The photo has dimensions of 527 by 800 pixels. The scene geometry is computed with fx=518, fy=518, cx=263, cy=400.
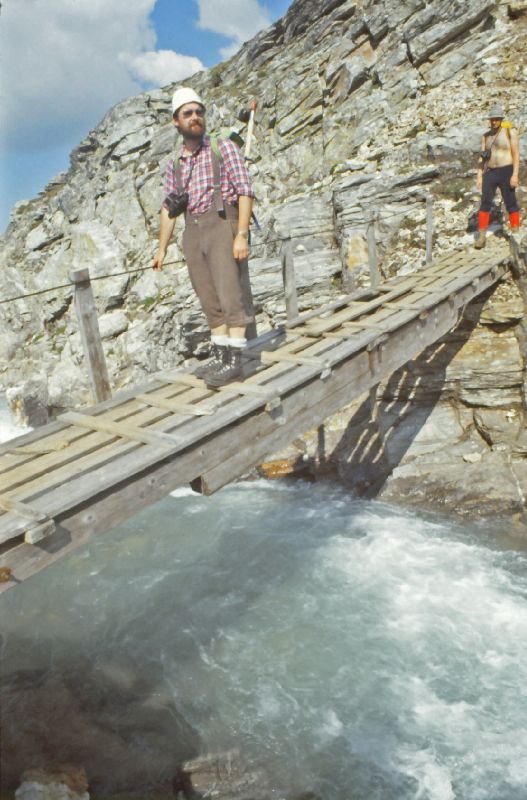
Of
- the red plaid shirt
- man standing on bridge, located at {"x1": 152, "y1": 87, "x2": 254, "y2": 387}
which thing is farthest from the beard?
the red plaid shirt

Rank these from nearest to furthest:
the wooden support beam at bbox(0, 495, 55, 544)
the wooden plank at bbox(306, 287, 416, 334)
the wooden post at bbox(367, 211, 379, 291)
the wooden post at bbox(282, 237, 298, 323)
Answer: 1. the wooden support beam at bbox(0, 495, 55, 544)
2. the wooden plank at bbox(306, 287, 416, 334)
3. the wooden post at bbox(282, 237, 298, 323)
4. the wooden post at bbox(367, 211, 379, 291)

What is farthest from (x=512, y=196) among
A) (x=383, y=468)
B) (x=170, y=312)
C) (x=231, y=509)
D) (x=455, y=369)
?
(x=170, y=312)

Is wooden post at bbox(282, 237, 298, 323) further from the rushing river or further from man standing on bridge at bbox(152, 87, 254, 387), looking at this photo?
the rushing river

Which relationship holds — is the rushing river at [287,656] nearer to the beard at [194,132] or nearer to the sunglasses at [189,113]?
the beard at [194,132]

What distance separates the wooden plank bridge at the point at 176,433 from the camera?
390 centimetres

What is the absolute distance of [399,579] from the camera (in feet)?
30.9

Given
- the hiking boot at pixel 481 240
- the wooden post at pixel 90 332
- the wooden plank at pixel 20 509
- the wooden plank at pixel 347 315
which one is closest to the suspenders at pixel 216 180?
the wooden post at pixel 90 332

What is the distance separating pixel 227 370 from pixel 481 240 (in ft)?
36.7

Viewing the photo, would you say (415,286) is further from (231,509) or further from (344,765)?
(344,765)

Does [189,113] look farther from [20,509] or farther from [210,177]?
[20,509]

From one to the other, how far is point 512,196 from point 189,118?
445 inches

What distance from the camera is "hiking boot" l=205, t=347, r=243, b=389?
6.02 meters

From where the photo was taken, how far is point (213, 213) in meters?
5.48

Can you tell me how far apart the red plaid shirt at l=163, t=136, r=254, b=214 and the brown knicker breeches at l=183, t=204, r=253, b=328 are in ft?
0.38
